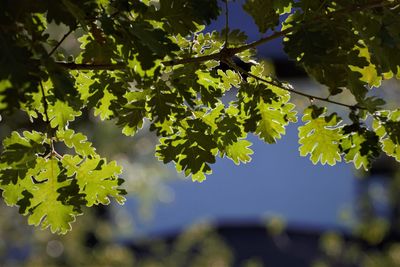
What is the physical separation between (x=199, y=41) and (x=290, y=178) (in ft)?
41.6

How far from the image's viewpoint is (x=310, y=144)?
1606mm

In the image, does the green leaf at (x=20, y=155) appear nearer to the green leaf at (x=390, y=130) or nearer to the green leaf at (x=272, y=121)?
the green leaf at (x=272, y=121)

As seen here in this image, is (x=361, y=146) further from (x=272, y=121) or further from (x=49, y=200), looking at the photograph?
(x=49, y=200)

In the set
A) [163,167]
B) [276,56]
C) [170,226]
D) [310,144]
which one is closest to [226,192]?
[170,226]

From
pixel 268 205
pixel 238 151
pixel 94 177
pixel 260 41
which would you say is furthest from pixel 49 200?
pixel 268 205

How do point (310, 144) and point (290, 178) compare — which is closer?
point (310, 144)

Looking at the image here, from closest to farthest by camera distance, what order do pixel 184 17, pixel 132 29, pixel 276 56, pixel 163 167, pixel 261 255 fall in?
pixel 132 29
pixel 184 17
pixel 163 167
pixel 276 56
pixel 261 255

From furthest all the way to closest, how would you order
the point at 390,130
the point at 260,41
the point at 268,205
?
the point at 268,205
the point at 390,130
the point at 260,41

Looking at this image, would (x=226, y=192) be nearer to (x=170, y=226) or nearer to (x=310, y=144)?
(x=170, y=226)

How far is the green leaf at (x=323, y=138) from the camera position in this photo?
158 cm

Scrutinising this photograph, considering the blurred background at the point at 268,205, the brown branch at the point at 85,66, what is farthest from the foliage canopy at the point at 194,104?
the blurred background at the point at 268,205

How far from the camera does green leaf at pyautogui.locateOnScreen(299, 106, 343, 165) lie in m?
1.58

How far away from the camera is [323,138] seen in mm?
1589

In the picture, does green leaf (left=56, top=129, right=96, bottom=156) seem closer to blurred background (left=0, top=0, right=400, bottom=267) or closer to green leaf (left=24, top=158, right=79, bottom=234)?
green leaf (left=24, top=158, right=79, bottom=234)
